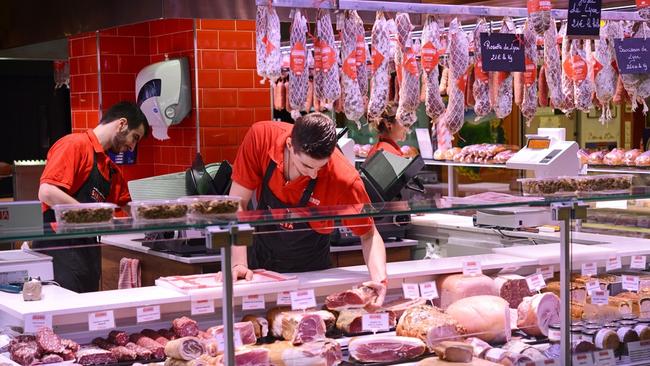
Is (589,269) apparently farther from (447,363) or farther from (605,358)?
(447,363)

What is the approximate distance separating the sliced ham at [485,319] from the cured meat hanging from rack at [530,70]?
210cm

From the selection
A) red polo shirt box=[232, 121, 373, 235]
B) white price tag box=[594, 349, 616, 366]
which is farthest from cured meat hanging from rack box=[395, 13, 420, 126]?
white price tag box=[594, 349, 616, 366]

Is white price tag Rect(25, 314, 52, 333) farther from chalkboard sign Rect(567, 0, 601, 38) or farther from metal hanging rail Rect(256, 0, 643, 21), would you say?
chalkboard sign Rect(567, 0, 601, 38)

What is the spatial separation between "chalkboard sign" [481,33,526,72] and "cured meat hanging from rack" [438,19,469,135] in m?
0.24

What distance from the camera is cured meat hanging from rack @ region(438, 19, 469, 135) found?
5.20 meters

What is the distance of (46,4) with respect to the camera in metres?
9.16

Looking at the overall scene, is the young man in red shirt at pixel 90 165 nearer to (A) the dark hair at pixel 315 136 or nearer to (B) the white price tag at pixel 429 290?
(A) the dark hair at pixel 315 136

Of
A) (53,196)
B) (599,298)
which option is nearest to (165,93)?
(53,196)

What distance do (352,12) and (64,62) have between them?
7.01 metres

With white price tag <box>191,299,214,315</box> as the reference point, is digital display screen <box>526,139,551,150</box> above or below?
above

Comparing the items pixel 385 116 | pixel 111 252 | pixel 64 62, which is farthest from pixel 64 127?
pixel 111 252

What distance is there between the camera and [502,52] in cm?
503

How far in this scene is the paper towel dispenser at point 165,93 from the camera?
723cm

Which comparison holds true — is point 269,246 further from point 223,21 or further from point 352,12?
point 223,21
